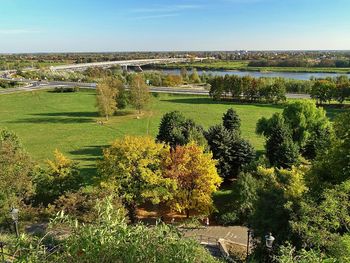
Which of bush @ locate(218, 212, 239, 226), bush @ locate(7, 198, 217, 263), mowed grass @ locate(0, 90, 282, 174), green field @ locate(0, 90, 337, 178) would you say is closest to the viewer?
bush @ locate(7, 198, 217, 263)

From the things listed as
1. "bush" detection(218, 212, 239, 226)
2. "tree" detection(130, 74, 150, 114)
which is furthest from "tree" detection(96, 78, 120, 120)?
"bush" detection(218, 212, 239, 226)

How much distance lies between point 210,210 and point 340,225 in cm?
1089

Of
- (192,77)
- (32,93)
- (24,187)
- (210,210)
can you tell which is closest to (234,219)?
(210,210)

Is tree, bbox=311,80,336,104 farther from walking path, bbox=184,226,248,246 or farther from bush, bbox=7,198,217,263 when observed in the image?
bush, bbox=7,198,217,263

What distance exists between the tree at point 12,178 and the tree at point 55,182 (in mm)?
2221

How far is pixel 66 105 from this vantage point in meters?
78.2

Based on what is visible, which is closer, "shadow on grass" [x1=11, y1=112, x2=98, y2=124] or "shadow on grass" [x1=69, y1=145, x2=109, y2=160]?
"shadow on grass" [x1=69, y1=145, x2=109, y2=160]

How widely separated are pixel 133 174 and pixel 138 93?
40142 millimetres

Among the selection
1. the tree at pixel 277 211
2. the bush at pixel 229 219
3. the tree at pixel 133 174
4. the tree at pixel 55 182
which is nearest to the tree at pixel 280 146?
the bush at pixel 229 219

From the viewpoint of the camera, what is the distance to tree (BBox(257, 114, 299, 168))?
110 ft

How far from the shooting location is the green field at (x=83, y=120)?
4609cm

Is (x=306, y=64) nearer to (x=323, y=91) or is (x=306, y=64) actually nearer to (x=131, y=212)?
(x=323, y=91)

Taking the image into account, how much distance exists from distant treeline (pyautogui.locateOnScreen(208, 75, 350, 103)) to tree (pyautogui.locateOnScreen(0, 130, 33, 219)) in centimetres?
6168

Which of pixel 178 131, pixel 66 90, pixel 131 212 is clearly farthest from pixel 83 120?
pixel 131 212
